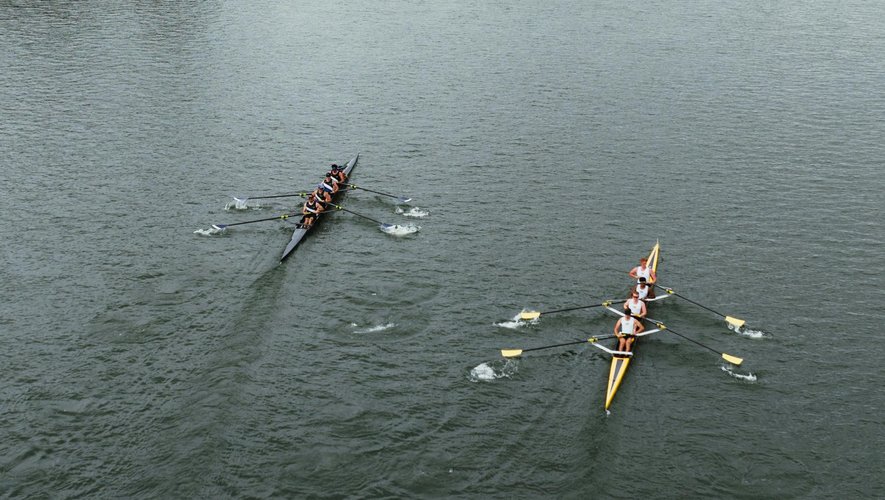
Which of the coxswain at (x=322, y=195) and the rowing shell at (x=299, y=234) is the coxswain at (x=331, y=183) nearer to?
the coxswain at (x=322, y=195)

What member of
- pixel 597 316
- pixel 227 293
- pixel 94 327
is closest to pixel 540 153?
pixel 597 316

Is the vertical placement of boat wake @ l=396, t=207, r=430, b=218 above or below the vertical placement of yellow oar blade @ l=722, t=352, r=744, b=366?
above

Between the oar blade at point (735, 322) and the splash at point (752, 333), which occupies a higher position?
the oar blade at point (735, 322)

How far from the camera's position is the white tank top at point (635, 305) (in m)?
34.1

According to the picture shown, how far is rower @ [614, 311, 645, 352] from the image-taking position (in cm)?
3228

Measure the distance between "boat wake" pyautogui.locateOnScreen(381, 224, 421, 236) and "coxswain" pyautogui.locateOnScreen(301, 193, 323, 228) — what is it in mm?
3974

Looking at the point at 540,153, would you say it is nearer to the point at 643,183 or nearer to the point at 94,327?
the point at 643,183

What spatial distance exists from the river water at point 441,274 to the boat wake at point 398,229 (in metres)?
0.94

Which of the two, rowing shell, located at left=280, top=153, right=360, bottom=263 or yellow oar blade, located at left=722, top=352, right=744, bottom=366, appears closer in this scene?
yellow oar blade, located at left=722, top=352, right=744, bottom=366

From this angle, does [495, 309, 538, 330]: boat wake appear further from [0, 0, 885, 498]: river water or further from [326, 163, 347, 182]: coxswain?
[326, 163, 347, 182]: coxswain

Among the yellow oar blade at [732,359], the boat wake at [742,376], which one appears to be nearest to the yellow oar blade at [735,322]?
the yellow oar blade at [732,359]

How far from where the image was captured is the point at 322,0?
106m

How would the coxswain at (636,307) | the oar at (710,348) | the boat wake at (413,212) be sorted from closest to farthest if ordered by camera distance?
the oar at (710,348), the coxswain at (636,307), the boat wake at (413,212)

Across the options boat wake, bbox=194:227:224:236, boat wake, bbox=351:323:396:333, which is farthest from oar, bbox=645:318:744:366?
boat wake, bbox=194:227:224:236
